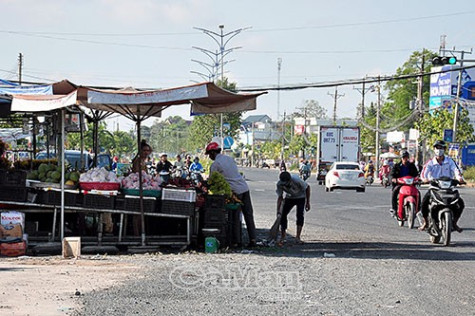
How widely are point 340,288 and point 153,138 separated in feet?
553

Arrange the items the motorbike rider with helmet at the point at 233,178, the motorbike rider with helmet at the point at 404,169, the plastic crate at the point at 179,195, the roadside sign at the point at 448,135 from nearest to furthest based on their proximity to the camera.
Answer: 1. the plastic crate at the point at 179,195
2. the motorbike rider with helmet at the point at 233,178
3. the motorbike rider with helmet at the point at 404,169
4. the roadside sign at the point at 448,135

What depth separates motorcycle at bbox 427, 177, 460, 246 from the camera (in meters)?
15.5

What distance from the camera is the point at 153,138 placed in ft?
582

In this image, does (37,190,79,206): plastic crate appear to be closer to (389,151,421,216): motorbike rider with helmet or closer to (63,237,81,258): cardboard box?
(63,237,81,258): cardboard box

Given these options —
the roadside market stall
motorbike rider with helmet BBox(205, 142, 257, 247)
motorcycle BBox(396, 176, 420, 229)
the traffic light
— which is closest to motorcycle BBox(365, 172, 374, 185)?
the traffic light

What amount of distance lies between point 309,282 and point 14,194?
19.9 ft

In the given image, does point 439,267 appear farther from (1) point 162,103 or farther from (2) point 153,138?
(2) point 153,138

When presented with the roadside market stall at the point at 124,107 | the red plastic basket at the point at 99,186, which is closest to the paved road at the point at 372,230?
the roadside market stall at the point at 124,107

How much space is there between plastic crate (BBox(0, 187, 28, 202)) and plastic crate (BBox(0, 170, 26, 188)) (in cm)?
7

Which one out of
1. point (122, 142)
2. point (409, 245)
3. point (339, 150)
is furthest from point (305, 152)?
point (409, 245)

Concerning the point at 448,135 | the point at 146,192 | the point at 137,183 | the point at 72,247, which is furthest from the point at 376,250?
the point at 448,135

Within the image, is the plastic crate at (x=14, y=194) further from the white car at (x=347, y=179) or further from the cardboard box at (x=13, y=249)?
the white car at (x=347, y=179)

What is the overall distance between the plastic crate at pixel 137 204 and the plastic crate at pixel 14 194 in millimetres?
1711

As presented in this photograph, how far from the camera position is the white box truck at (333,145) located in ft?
170
